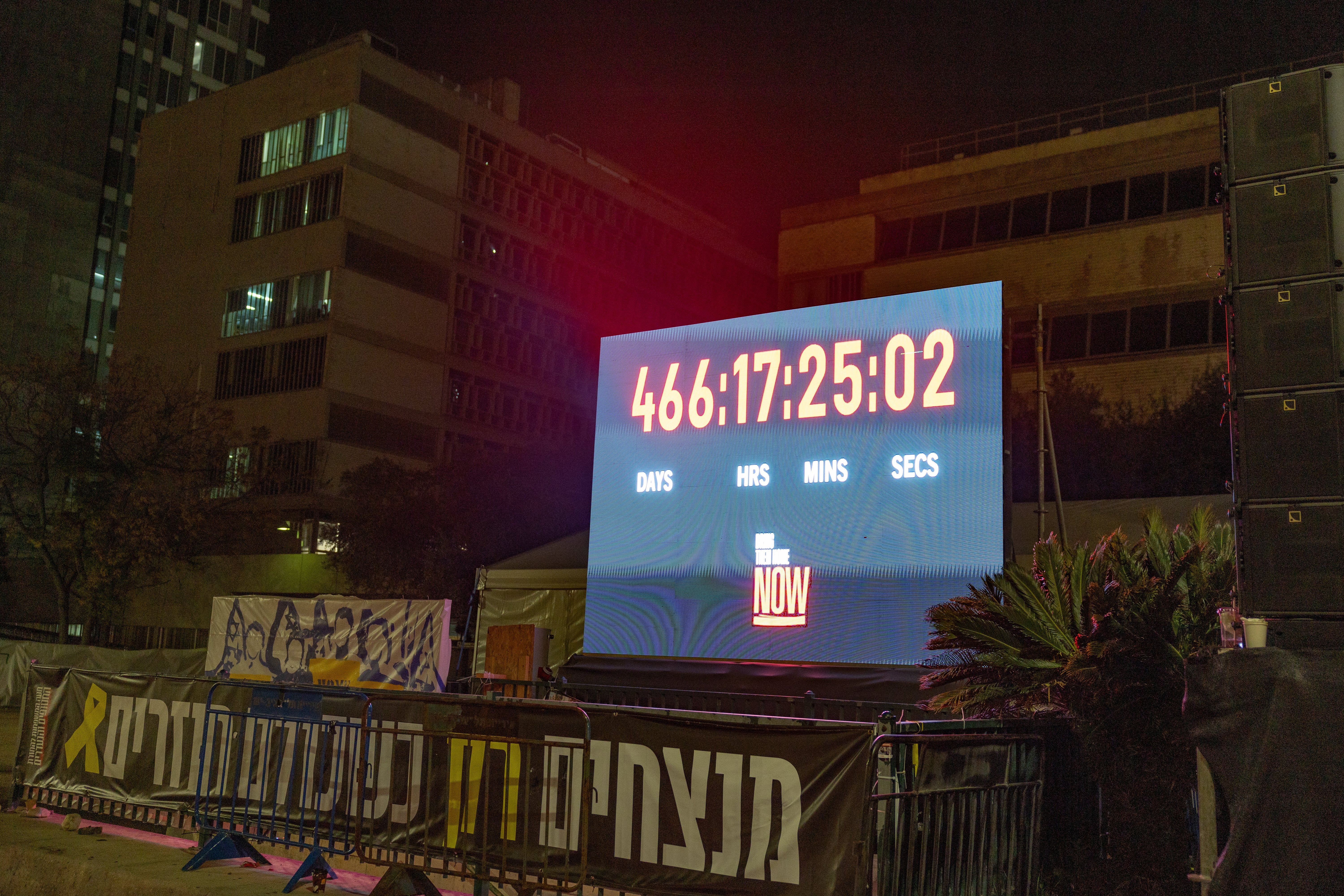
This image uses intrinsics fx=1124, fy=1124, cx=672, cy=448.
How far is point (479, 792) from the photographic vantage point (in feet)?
25.3

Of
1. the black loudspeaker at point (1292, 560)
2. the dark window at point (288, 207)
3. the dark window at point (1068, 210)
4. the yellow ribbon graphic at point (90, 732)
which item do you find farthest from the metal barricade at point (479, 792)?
the dark window at point (288, 207)

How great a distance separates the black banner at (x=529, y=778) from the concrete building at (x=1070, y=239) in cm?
2702

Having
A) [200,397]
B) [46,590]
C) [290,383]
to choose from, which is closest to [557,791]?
[200,397]

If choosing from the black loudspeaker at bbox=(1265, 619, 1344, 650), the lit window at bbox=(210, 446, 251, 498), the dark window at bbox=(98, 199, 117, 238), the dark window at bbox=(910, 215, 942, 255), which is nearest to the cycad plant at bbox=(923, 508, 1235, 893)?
the black loudspeaker at bbox=(1265, 619, 1344, 650)

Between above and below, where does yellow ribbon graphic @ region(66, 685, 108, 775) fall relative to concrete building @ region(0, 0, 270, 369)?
below

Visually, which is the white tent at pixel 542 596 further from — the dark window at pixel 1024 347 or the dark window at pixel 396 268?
the dark window at pixel 396 268

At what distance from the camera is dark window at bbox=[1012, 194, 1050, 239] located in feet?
125

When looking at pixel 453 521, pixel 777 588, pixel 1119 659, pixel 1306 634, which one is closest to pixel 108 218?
pixel 453 521

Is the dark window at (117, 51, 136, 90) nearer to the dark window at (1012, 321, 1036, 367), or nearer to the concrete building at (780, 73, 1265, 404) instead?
the concrete building at (780, 73, 1265, 404)

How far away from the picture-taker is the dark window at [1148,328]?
3488cm

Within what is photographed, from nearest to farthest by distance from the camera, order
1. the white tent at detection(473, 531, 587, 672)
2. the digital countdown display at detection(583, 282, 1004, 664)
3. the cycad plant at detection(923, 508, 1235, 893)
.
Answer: the cycad plant at detection(923, 508, 1235, 893)
the digital countdown display at detection(583, 282, 1004, 664)
the white tent at detection(473, 531, 587, 672)

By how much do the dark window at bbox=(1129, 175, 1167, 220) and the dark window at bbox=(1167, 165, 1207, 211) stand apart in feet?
0.78

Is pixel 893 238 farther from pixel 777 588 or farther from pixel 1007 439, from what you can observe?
pixel 1007 439

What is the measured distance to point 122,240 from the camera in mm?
76188
